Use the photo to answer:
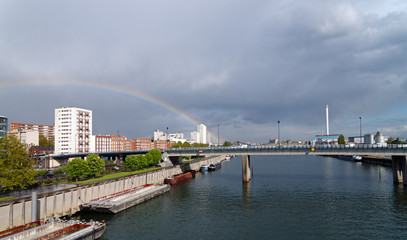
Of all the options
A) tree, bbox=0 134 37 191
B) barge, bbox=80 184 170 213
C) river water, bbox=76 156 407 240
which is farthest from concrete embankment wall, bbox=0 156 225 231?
tree, bbox=0 134 37 191

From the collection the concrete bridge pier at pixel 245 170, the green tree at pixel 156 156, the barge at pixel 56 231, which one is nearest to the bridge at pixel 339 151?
the concrete bridge pier at pixel 245 170

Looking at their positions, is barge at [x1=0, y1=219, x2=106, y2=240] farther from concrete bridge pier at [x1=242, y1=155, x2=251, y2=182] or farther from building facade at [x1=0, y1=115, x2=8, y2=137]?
building facade at [x1=0, y1=115, x2=8, y2=137]

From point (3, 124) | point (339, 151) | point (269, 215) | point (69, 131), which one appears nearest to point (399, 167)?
point (339, 151)

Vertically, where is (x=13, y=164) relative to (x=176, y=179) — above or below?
above

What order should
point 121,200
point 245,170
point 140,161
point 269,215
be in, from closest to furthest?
point 269,215, point 121,200, point 245,170, point 140,161

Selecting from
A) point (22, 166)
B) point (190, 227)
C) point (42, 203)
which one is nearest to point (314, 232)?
point (190, 227)

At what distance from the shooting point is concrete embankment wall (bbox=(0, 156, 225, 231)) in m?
39.1

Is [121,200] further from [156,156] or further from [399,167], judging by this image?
[399,167]

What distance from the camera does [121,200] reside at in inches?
2264

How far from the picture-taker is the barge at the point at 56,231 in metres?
34.1

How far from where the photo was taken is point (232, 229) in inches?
1714

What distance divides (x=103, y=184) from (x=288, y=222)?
128 feet

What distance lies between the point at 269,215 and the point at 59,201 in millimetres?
36992

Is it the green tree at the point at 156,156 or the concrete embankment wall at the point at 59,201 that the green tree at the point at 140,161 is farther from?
the concrete embankment wall at the point at 59,201
